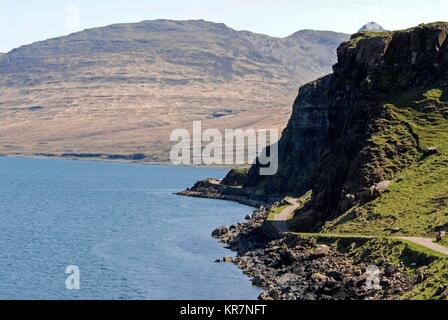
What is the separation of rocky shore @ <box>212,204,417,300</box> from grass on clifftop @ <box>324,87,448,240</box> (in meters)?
6.44

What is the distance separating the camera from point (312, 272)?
274ft

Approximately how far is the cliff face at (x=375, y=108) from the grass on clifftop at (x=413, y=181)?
21cm

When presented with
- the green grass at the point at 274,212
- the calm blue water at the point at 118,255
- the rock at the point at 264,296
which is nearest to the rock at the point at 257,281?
the calm blue water at the point at 118,255

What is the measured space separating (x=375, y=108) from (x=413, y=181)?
18.3 meters

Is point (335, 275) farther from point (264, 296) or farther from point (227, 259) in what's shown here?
point (227, 259)

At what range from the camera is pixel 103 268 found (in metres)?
99.1

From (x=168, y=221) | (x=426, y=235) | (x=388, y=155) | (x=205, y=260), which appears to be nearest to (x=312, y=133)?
(x=168, y=221)

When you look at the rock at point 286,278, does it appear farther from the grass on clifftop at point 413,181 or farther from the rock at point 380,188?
the rock at point 380,188

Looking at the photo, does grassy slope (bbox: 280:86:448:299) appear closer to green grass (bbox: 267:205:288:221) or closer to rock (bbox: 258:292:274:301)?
rock (bbox: 258:292:274:301)

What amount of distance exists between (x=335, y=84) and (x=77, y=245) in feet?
144

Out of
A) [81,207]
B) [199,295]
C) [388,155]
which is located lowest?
[81,207]

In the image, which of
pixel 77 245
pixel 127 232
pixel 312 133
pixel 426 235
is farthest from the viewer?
pixel 312 133

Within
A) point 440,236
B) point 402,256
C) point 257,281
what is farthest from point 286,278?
point 440,236

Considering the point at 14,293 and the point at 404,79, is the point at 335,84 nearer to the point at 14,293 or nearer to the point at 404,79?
the point at 404,79
